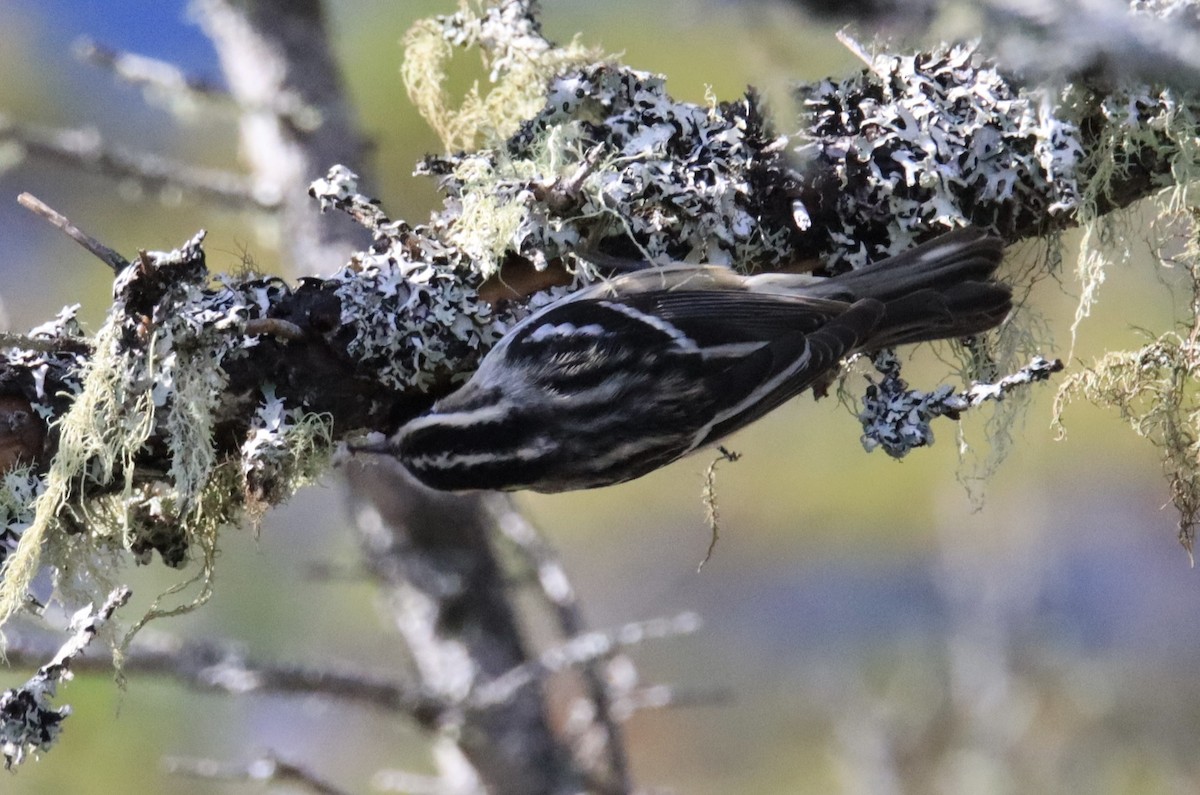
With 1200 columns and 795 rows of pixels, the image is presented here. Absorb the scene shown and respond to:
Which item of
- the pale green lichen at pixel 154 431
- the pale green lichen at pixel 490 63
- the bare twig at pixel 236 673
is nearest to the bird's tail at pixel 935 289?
the pale green lichen at pixel 490 63

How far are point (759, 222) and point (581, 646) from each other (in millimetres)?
1175

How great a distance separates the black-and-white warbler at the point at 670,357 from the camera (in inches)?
88.9

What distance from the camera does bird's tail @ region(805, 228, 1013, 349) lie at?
2.22 m

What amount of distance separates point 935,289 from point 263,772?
5.19 feet

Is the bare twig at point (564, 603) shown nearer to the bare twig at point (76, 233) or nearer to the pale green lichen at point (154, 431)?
the pale green lichen at point (154, 431)

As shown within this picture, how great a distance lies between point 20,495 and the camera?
74.4 inches

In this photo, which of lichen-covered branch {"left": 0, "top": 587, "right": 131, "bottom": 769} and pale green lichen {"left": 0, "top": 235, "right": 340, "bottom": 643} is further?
pale green lichen {"left": 0, "top": 235, "right": 340, "bottom": 643}

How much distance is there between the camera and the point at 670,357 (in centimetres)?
240

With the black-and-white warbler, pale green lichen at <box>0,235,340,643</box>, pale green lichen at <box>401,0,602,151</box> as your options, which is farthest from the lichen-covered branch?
pale green lichen at <box>401,0,602,151</box>

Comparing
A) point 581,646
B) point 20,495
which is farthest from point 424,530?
point 20,495

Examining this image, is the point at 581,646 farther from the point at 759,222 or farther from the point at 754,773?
the point at 754,773

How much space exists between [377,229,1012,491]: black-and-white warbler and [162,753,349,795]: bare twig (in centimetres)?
65

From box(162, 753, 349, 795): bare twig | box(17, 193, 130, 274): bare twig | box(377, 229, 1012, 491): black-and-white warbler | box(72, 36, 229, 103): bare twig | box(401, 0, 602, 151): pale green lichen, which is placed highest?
box(72, 36, 229, 103): bare twig

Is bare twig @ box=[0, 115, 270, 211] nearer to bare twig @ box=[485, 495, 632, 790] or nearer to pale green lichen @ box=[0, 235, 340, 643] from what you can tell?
bare twig @ box=[485, 495, 632, 790]
